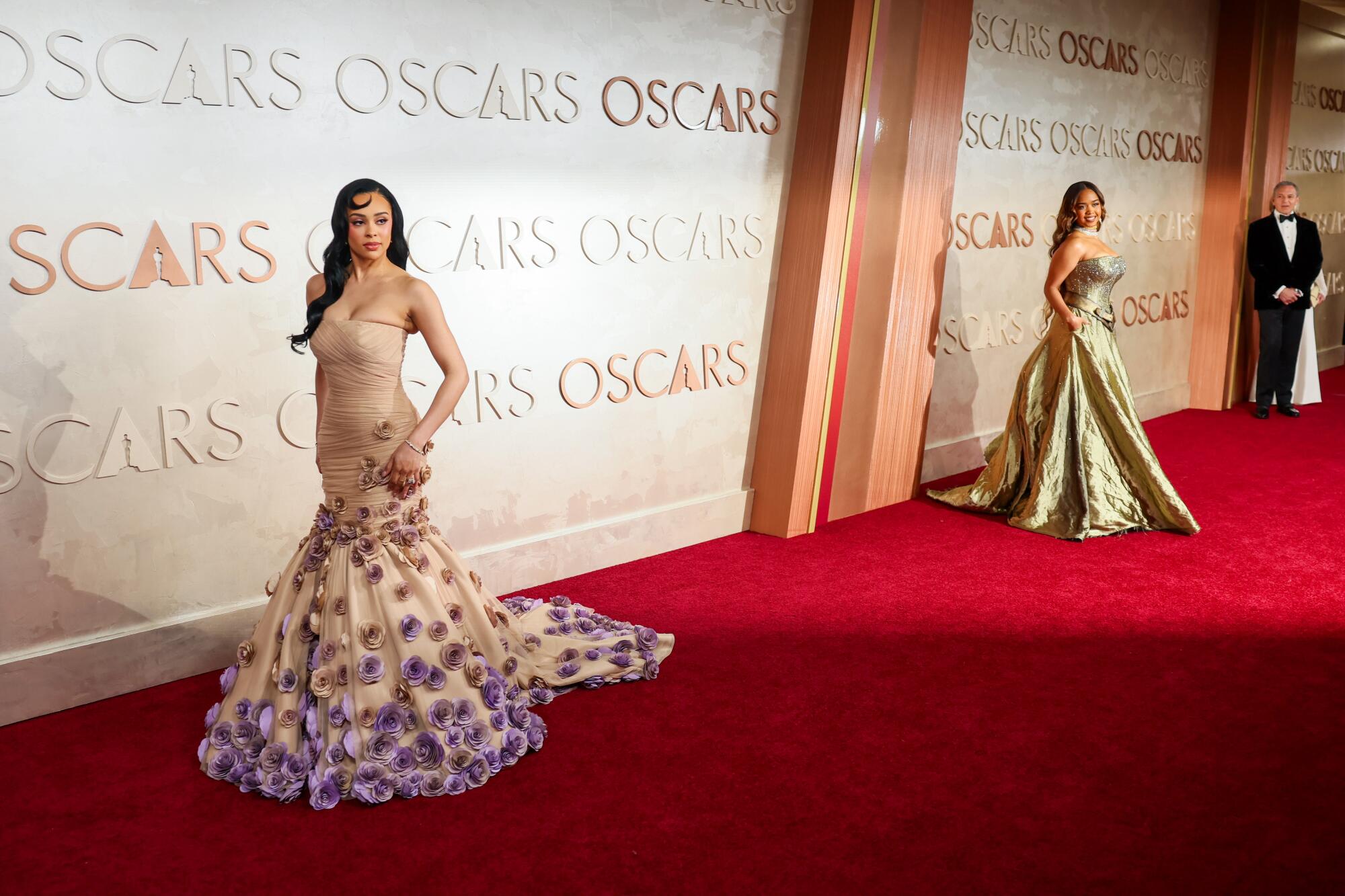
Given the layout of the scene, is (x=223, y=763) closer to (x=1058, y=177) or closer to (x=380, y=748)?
(x=380, y=748)

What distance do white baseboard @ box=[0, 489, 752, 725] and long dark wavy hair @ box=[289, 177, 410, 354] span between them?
121 centimetres

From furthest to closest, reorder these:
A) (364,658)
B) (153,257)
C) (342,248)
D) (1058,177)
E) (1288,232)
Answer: (1288,232) < (1058,177) < (153,257) < (342,248) < (364,658)

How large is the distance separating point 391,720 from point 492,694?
0.98 feet

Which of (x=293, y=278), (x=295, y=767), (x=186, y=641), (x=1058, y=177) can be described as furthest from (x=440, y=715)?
(x=1058, y=177)

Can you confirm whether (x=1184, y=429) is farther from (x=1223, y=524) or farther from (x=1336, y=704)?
(x=1336, y=704)

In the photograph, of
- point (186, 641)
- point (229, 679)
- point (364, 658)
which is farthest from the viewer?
point (186, 641)

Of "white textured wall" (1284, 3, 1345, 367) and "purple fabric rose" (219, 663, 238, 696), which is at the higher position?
"white textured wall" (1284, 3, 1345, 367)

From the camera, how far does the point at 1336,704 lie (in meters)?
3.74

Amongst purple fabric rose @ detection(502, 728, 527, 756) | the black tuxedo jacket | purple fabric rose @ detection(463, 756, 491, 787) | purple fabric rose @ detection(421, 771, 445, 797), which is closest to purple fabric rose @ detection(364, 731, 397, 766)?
purple fabric rose @ detection(421, 771, 445, 797)

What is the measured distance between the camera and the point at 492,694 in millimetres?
3326

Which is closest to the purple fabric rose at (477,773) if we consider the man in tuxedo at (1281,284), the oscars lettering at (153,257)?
the oscars lettering at (153,257)

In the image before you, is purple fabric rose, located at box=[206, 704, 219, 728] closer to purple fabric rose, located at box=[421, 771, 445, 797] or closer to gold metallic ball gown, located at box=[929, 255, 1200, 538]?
purple fabric rose, located at box=[421, 771, 445, 797]

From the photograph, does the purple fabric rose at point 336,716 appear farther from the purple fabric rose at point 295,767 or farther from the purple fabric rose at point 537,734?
the purple fabric rose at point 537,734

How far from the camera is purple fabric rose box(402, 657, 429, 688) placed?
126 inches
